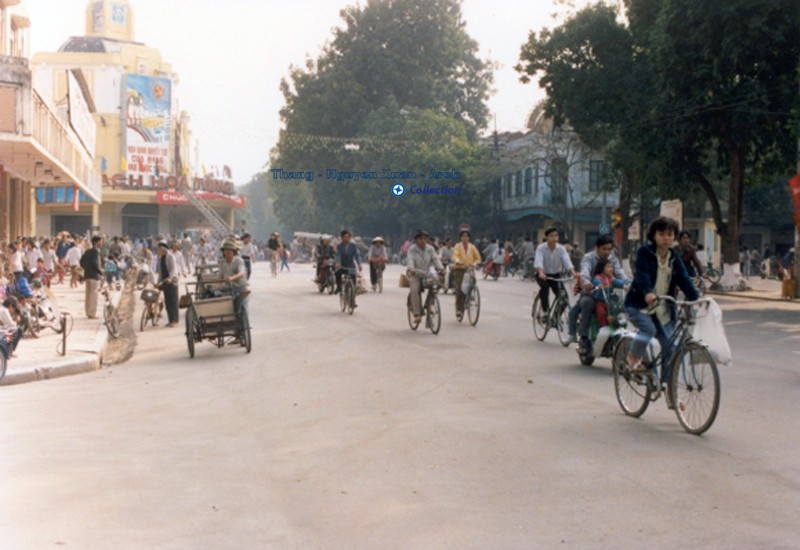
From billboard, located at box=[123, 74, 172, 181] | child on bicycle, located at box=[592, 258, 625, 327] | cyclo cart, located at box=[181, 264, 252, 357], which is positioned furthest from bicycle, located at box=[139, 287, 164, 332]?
billboard, located at box=[123, 74, 172, 181]

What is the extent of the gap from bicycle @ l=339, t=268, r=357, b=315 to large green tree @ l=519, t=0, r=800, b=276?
10.7 metres

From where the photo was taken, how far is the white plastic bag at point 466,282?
17.9m

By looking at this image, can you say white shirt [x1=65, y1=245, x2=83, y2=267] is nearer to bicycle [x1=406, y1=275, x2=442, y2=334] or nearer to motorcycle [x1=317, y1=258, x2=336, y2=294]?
motorcycle [x1=317, y1=258, x2=336, y2=294]

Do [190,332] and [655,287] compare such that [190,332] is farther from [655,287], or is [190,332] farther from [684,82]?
[684,82]

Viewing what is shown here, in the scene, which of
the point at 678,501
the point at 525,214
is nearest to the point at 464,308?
the point at 678,501

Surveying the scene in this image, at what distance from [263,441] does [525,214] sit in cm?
5389

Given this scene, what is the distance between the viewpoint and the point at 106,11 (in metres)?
77.3

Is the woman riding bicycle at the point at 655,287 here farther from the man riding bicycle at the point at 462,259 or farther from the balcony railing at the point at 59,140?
the balcony railing at the point at 59,140

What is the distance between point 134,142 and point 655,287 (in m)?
68.5

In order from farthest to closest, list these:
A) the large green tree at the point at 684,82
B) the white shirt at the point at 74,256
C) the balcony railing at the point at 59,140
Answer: the white shirt at the point at 74,256, the large green tree at the point at 684,82, the balcony railing at the point at 59,140

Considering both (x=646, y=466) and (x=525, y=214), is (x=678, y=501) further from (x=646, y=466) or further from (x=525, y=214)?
(x=525, y=214)

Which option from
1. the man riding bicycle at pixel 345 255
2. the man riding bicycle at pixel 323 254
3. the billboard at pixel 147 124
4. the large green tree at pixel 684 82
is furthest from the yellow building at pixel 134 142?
the man riding bicycle at pixel 345 255

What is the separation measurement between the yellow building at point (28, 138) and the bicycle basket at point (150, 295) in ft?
18.2

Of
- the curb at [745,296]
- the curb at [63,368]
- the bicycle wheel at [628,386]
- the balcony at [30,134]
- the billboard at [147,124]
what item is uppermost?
the billboard at [147,124]
